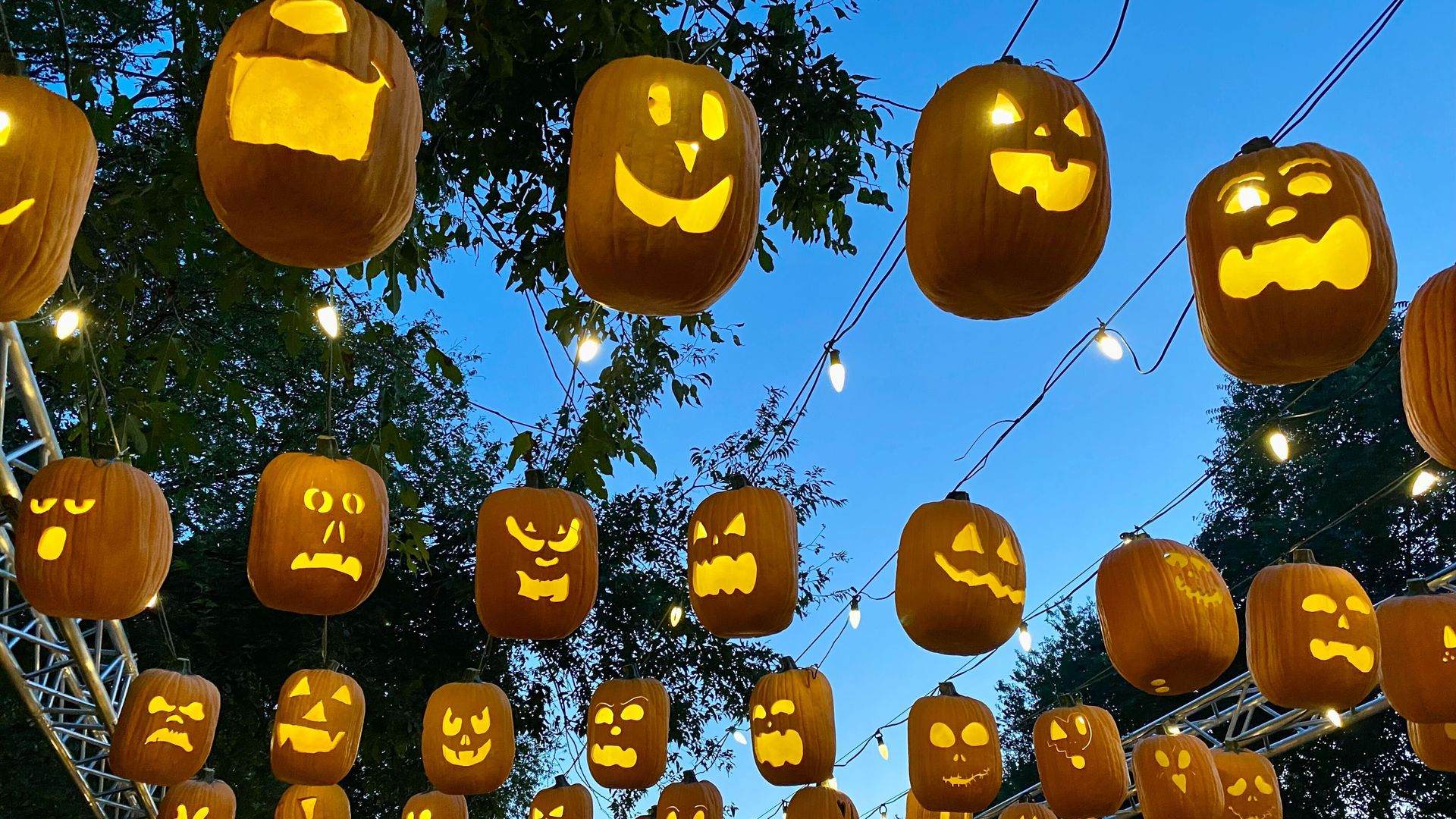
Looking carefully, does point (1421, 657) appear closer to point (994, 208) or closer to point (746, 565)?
point (746, 565)

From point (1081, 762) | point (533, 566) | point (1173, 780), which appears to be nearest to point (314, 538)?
point (533, 566)

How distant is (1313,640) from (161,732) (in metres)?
4.81

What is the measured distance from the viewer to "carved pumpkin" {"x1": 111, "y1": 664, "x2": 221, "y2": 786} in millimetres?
4680

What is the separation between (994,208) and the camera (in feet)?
6.19

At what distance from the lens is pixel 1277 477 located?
13570mm

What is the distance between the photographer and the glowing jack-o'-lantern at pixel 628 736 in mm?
5027

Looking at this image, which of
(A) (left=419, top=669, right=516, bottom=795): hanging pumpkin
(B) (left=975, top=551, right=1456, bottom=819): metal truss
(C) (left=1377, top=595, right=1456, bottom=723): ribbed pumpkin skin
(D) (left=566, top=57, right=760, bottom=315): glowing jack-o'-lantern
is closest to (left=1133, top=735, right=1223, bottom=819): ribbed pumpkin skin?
(B) (left=975, top=551, right=1456, bottom=819): metal truss

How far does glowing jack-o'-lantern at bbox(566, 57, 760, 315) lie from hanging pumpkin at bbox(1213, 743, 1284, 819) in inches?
193

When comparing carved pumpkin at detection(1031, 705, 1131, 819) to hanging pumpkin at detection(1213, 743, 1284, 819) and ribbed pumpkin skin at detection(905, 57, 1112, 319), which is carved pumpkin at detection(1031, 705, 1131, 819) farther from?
ribbed pumpkin skin at detection(905, 57, 1112, 319)

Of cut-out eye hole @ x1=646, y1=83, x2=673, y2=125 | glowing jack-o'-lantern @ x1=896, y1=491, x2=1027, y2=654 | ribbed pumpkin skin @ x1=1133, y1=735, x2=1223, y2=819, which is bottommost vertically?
ribbed pumpkin skin @ x1=1133, y1=735, x2=1223, y2=819

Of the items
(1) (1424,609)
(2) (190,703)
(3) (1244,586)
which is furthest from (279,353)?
(3) (1244,586)

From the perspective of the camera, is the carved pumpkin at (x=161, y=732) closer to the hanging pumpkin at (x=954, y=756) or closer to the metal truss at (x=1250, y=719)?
the hanging pumpkin at (x=954, y=756)

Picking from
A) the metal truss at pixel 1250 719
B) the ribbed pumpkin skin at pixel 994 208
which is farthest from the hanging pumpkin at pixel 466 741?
the ribbed pumpkin skin at pixel 994 208

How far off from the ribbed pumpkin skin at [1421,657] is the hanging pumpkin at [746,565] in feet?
7.43
